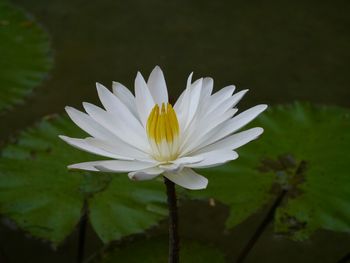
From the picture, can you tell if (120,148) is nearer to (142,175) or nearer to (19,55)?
(142,175)

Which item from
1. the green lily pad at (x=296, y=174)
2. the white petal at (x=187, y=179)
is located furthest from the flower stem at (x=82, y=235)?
the white petal at (x=187, y=179)

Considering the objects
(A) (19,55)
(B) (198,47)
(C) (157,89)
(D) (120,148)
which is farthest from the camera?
(B) (198,47)

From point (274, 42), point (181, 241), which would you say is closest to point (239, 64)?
point (274, 42)

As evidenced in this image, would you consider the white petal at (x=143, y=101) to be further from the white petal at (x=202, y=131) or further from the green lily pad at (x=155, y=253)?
the green lily pad at (x=155, y=253)

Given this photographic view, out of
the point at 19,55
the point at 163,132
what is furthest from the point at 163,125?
the point at 19,55

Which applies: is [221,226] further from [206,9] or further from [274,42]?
[206,9]

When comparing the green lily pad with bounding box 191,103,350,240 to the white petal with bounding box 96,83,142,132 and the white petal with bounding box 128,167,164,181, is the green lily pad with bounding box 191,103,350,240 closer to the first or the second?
the white petal with bounding box 96,83,142,132
